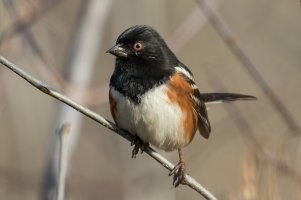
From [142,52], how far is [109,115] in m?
1.51

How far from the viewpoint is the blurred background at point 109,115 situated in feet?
10.7

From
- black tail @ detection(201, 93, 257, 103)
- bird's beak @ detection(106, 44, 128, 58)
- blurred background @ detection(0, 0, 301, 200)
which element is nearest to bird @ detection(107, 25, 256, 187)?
bird's beak @ detection(106, 44, 128, 58)

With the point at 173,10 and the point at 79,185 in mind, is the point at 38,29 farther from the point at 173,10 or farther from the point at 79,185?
the point at 173,10

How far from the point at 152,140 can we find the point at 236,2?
81.5 inches

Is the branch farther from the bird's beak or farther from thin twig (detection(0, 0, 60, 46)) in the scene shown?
thin twig (detection(0, 0, 60, 46))

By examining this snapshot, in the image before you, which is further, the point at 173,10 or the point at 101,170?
the point at 173,10

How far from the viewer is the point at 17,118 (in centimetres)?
431

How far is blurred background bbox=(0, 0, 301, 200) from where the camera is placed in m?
3.27

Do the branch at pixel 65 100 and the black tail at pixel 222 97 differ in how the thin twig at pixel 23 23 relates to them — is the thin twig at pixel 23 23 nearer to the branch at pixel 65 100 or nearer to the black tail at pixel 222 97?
the branch at pixel 65 100

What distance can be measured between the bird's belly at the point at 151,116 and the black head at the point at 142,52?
173 mm

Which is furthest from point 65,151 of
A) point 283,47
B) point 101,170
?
point 101,170

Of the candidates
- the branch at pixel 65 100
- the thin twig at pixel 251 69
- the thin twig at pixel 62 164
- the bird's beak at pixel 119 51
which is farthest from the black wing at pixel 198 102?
the thin twig at pixel 62 164

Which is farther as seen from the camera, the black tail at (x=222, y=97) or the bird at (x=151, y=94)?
the black tail at (x=222, y=97)

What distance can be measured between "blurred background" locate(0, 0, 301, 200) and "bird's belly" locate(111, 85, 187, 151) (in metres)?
0.37
